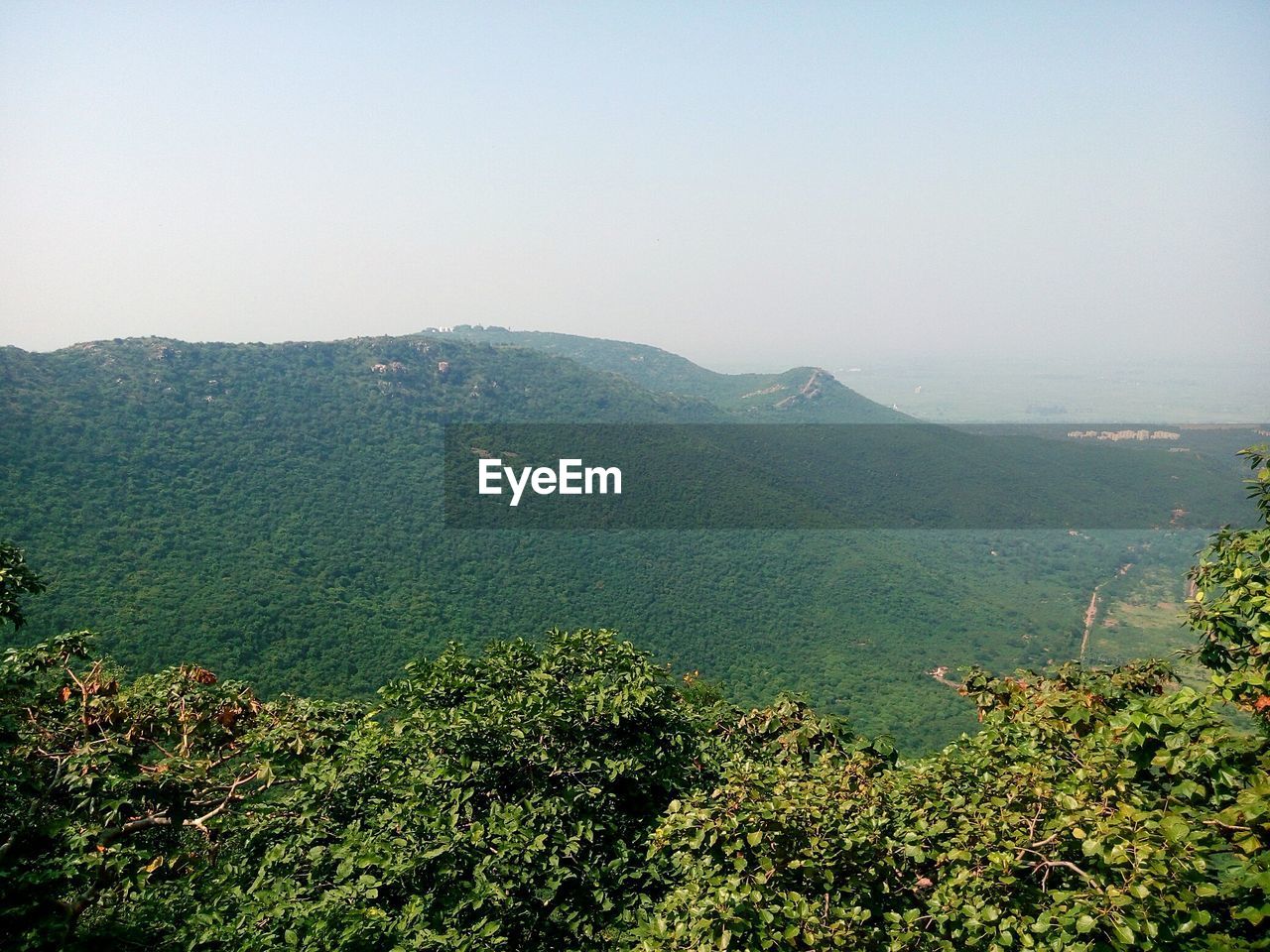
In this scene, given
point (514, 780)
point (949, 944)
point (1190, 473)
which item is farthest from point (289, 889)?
point (1190, 473)

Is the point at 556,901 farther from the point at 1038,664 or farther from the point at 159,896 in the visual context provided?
the point at 1038,664

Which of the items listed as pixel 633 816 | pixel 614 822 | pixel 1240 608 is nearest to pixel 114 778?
pixel 614 822

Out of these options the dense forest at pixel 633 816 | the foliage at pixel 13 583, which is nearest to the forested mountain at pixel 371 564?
the dense forest at pixel 633 816

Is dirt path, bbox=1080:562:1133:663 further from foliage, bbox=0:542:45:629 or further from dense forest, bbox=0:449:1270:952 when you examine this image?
foliage, bbox=0:542:45:629

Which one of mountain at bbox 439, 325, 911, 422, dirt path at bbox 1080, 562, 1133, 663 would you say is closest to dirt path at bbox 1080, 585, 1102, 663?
dirt path at bbox 1080, 562, 1133, 663

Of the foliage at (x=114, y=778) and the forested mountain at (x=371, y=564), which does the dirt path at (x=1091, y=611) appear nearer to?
the forested mountain at (x=371, y=564)

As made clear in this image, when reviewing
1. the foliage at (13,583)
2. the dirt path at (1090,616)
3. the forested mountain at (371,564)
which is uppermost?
the foliage at (13,583)
